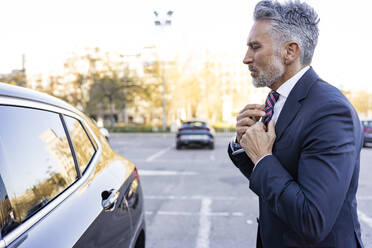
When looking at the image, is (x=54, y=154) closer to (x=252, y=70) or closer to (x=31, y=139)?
(x=31, y=139)

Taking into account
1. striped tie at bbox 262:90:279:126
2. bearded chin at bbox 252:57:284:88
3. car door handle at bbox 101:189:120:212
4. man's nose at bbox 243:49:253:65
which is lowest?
car door handle at bbox 101:189:120:212

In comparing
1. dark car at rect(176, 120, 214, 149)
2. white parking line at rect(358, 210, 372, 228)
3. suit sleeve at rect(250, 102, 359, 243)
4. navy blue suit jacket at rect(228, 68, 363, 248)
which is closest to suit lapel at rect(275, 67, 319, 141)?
navy blue suit jacket at rect(228, 68, 363, 248)

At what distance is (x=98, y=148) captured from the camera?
2361mm

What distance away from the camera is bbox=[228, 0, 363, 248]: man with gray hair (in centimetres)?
102

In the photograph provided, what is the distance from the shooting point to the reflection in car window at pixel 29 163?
1155 mm

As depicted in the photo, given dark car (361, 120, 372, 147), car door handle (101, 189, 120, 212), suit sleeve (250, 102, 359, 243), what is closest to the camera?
suit sleeve (250, 102, 359, 243)

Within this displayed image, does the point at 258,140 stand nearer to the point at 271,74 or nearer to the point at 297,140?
the point at 297,140

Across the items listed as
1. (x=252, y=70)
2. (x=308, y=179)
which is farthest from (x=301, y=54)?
(x=308, y=179)

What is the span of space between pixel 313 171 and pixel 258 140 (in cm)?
25

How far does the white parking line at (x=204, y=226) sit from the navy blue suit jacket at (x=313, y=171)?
244 centimetres

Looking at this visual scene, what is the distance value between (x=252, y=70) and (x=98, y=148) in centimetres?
146

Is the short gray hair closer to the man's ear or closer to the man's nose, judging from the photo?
the man's ear

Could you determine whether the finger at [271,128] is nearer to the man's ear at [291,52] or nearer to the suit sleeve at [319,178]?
the suit sleeve at [319,178]

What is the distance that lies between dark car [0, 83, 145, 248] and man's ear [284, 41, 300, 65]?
1.18m
